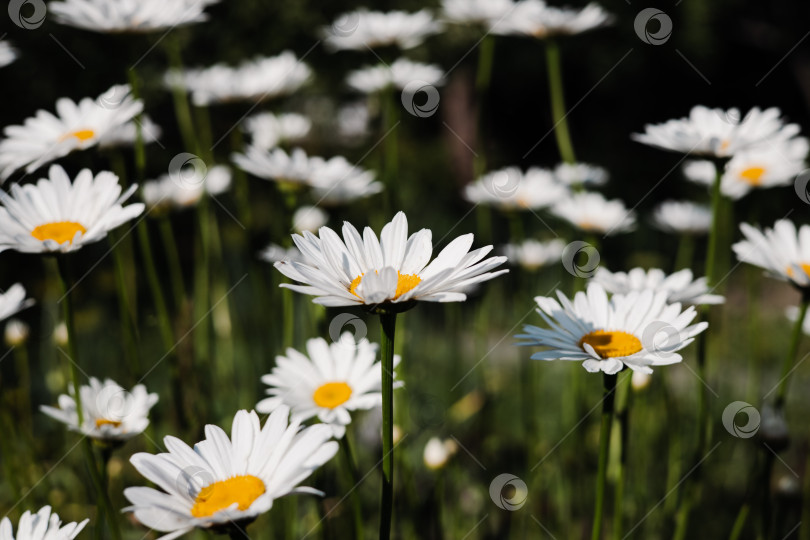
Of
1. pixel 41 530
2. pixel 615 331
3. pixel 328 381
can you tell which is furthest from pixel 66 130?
pixel 615 331

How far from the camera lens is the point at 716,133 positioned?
152 centimetres

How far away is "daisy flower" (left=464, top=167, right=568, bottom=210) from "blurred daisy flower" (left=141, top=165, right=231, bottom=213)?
30.7 inches

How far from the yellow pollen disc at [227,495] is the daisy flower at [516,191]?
1267mm

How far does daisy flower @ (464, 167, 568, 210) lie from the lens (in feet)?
6.59

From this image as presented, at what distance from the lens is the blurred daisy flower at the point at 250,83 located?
220 centimetres

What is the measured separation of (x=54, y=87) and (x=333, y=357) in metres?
5.05

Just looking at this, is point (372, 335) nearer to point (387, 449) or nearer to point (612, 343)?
point (612, 343)

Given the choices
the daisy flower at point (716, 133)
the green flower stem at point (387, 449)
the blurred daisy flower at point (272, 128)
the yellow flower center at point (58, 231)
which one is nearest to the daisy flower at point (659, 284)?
the daisy flower at point (716, 133)

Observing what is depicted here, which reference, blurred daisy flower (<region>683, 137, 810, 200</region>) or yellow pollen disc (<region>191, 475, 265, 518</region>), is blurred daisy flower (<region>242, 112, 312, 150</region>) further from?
yellow pollen disc (<region>191, 475, 265, 518</region>)

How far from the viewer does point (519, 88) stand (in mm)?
9211

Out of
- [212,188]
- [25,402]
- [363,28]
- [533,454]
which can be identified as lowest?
[533,454]

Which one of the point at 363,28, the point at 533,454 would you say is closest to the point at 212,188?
the point at 363,28

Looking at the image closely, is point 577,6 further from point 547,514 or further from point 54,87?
point 547,514

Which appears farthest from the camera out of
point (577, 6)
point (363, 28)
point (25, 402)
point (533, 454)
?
point (577, 6)
